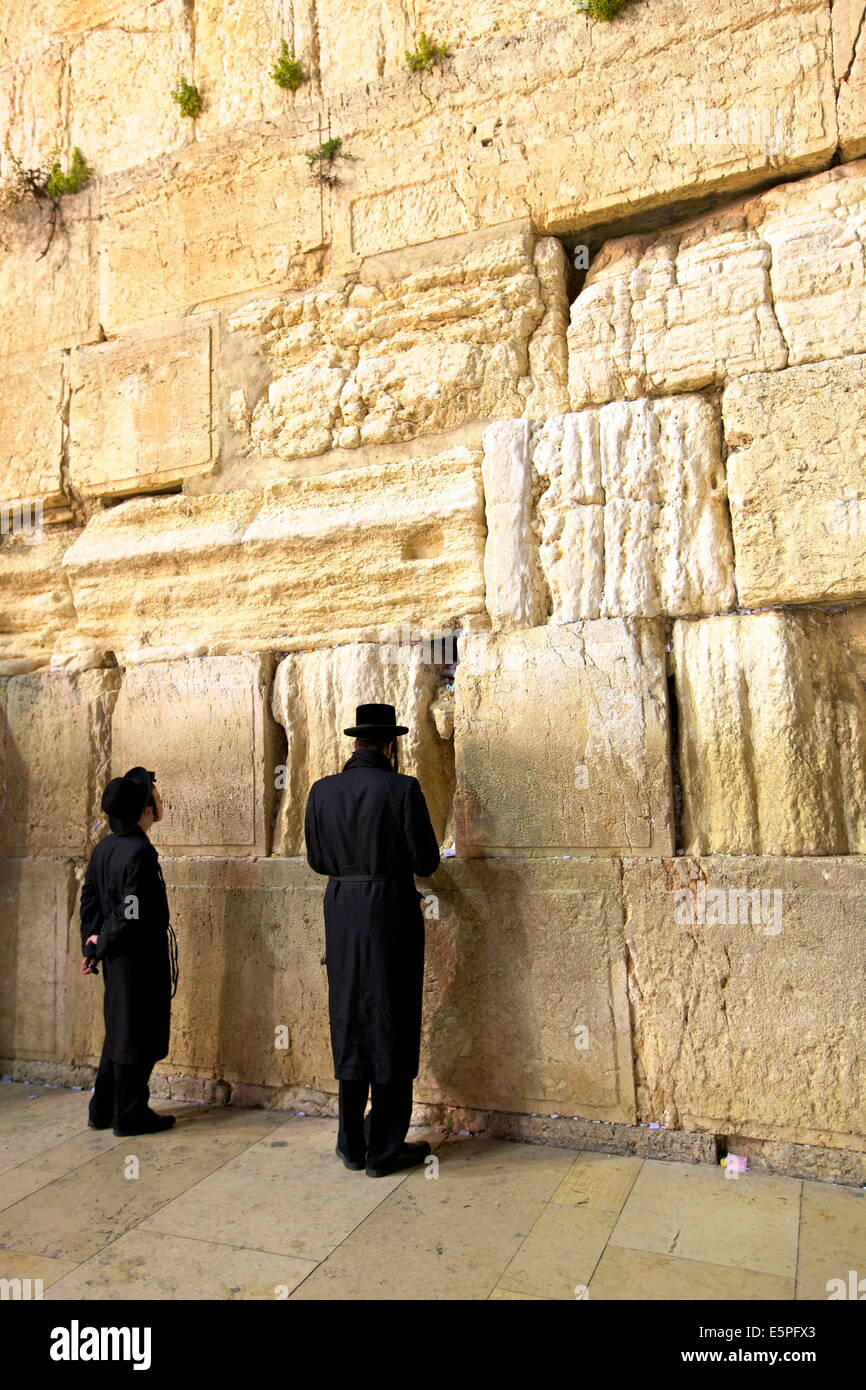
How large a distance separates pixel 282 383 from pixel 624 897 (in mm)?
2904

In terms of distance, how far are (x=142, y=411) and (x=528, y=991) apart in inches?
135

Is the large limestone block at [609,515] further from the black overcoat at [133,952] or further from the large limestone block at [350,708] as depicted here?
the black overcoat at [133,952]

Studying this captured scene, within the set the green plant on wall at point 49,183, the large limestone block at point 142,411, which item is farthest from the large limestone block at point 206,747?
the green plant on wall at point 49,183

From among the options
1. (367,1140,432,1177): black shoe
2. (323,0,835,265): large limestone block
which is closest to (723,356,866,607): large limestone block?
(323,0,835,265): large limestone block

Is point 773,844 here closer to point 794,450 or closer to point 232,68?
point 794,450

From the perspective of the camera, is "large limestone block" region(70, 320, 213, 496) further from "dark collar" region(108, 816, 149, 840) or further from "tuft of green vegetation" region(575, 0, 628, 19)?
"tuft of green vegetation" region(575, 0, 628, 19)

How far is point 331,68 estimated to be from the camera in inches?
180

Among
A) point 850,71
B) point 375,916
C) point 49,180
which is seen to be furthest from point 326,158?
point 375,916

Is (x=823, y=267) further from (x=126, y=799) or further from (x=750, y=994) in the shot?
(x=126, y=799)

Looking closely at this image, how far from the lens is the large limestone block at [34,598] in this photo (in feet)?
16.1

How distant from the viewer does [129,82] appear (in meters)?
5.10

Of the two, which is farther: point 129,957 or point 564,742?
point 129,957

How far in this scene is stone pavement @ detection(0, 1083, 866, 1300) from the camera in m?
2.51

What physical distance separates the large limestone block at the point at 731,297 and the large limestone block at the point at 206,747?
1.98m
